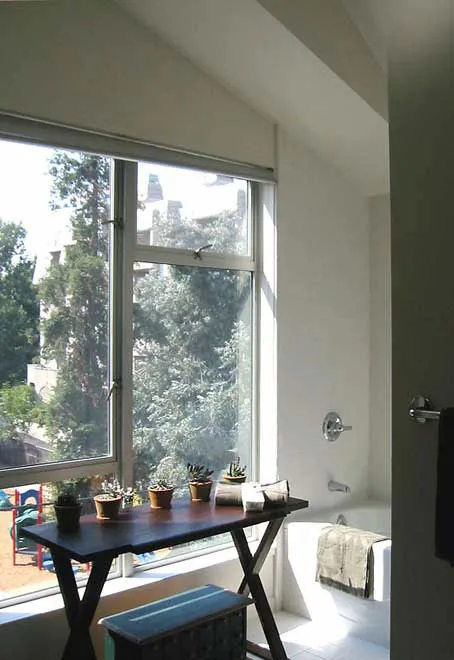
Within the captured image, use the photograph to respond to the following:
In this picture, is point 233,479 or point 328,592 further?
point 328,592

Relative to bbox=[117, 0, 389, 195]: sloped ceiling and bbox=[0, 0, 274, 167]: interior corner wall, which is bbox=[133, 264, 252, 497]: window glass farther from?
bbox=[117, 0, 389, 195]: sloped ceiling

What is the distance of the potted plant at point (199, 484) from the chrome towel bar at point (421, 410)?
53.9 inches

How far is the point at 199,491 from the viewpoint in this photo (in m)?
2.91

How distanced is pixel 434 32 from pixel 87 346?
1.80 meters

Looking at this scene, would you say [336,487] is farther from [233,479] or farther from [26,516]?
[26,516]

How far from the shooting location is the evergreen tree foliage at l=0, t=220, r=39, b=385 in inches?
104

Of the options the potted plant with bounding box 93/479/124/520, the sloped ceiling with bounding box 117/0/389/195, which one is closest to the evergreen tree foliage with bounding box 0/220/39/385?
the potted plant with bounding box 93/479/124/520

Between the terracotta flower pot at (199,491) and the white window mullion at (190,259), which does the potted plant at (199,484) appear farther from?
the white window mullion at (190,259)

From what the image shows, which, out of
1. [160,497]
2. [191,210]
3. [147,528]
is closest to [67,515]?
[147,528]

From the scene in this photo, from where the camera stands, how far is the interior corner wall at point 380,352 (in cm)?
402

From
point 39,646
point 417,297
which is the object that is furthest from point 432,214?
point 39,646

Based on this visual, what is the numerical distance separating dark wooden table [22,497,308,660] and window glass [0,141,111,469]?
14.3 inches

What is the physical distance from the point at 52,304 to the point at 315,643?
1.90 m

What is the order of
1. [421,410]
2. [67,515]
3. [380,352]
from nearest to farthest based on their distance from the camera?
[421,410]
[67,515]
[380,352]
